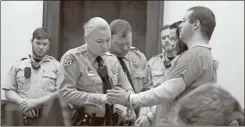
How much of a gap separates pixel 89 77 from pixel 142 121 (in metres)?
0.19

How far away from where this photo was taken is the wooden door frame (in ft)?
6.09

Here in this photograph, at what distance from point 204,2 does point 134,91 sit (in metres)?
1.19

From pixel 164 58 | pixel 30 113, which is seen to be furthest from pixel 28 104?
pixel 164 58

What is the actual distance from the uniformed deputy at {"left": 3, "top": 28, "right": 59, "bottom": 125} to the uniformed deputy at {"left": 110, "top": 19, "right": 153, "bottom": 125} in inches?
7.9

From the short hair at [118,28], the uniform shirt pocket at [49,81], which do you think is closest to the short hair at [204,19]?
the short hair at [118,28]

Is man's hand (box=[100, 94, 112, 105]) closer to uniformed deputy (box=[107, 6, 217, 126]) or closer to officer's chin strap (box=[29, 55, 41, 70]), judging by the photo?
uniformed deputy (box=[107, 6, 217, 126])

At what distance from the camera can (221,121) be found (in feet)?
2.95

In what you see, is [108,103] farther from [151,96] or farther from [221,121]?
[221,121]

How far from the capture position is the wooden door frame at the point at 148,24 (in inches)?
73.1

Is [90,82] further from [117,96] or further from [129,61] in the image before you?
[129,61]

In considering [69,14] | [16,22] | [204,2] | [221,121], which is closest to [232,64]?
[204,2]

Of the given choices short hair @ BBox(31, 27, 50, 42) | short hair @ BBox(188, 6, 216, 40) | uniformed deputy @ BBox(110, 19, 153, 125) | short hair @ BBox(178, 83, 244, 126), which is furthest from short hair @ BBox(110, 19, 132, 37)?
short hair @ BBox(178, 83, 244, 126)

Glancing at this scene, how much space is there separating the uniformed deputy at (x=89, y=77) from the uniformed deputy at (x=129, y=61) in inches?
2.0

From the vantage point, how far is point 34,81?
1785mm
